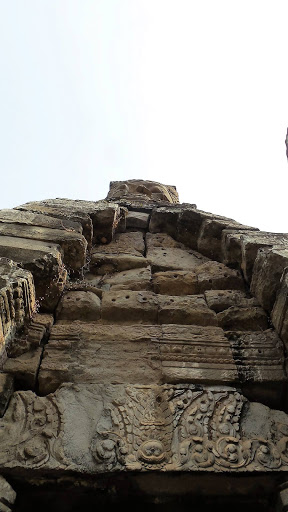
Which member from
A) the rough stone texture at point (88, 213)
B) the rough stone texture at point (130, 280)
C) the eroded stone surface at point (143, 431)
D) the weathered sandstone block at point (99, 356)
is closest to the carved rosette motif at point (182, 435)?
the eroded stone surface at point (143, 431)

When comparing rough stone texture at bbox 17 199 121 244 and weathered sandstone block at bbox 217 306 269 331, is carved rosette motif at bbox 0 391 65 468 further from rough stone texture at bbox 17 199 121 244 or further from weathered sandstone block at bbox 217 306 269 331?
rough stone texture at bbox 17 199 121 244

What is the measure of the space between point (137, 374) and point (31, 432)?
73cm

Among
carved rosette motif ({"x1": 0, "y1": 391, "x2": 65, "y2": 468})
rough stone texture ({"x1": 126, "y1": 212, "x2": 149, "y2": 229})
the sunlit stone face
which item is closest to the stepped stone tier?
carved rosette motif ({"x1": 0, "y1": 391, "x2": 65, "y2": 468})

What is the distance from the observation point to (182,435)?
2.44 m

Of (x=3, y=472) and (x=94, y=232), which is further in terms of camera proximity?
(x=94, y=232)

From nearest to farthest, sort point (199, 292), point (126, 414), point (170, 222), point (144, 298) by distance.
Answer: point (126, 414)
point (144, 298)
point (199, 292)
point (170, 222)

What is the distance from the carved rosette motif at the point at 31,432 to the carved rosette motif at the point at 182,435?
22 centimetres

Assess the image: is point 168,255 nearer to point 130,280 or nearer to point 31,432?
point 130,280

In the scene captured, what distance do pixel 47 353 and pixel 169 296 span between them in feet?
4.09

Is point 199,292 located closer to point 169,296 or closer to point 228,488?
point 169,296

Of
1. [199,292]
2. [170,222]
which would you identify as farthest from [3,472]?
[170,222]

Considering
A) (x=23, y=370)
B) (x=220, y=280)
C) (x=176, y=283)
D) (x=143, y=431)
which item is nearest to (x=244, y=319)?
(x=220, y=280)

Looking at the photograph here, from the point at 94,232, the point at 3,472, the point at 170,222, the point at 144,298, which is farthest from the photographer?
the point at 170,222

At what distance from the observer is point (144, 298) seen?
3.64 meters
